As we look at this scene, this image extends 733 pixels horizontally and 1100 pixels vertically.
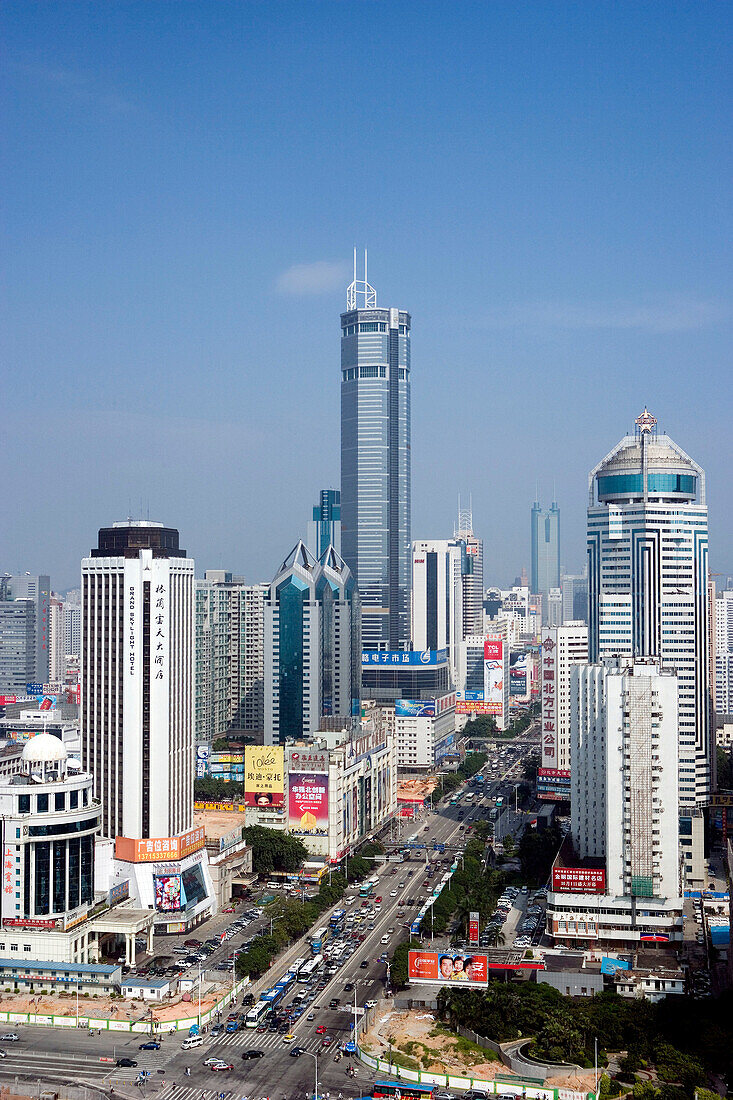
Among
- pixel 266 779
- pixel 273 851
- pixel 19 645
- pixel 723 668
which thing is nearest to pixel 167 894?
pixel 273 851

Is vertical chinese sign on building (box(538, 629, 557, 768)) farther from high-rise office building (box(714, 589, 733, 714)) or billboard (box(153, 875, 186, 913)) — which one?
high-rise office building (box(714, 589, 733, 714))

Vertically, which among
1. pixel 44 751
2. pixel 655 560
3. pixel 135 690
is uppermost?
pixel 655 560

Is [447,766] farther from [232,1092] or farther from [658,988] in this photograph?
[232,1092]

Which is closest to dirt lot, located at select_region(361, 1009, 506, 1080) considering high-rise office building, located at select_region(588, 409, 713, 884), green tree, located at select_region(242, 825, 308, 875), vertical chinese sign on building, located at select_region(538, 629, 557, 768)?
green tree, located at select_region(242, 825, 308, 875)

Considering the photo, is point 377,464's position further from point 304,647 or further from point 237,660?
point 304,647

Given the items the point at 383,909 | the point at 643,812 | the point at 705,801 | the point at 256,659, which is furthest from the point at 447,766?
the point at 643,812
